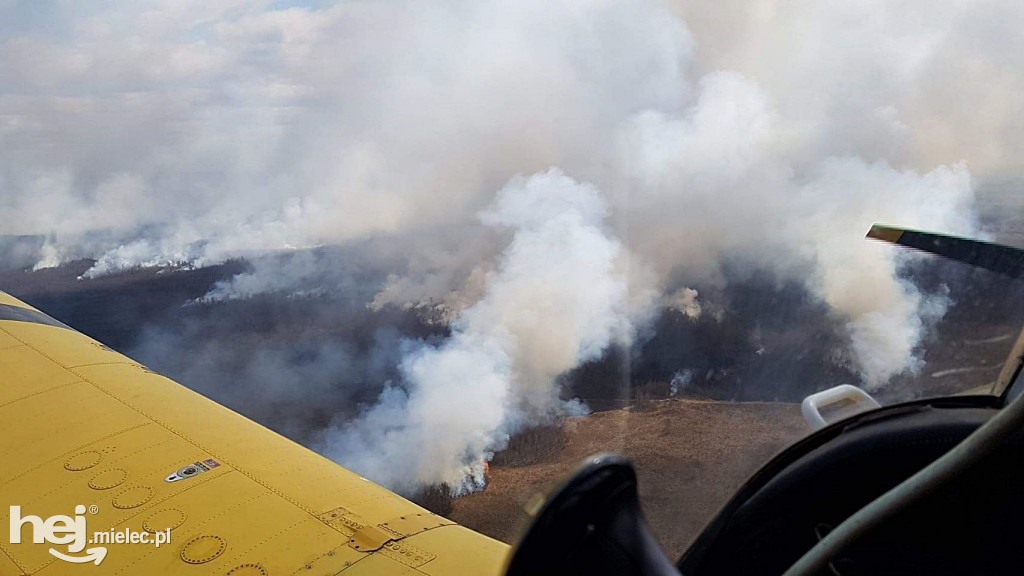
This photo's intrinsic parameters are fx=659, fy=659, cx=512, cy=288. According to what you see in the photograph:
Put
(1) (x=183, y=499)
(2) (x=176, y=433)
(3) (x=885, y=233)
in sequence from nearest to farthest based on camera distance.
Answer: (3) (x=885, y=233) < (1) (x=183, y=499) < (2) (x=176, y=433)

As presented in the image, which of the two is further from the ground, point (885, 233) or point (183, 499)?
point (885, 233)

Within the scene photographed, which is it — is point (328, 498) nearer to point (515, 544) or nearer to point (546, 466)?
point (515, 544)

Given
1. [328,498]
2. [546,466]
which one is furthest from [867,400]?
[546,466]

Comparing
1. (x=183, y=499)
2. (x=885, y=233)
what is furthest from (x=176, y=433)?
(x=885, y=233)

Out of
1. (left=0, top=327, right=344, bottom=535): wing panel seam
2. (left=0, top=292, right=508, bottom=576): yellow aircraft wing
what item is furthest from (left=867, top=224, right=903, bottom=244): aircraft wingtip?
(left=0, top=327, right=344, bottom=535): wing panel seam

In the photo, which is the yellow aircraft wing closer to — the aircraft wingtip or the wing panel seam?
the wing panel seam

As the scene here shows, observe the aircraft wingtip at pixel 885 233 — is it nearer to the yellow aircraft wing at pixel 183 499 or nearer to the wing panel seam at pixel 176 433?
the yellow aircraft wing at pixel 183 499

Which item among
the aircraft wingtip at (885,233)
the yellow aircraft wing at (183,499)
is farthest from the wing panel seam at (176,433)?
the aircraft wingtip at (885,233)

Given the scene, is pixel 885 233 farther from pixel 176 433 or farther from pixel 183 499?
pixel 176 433
